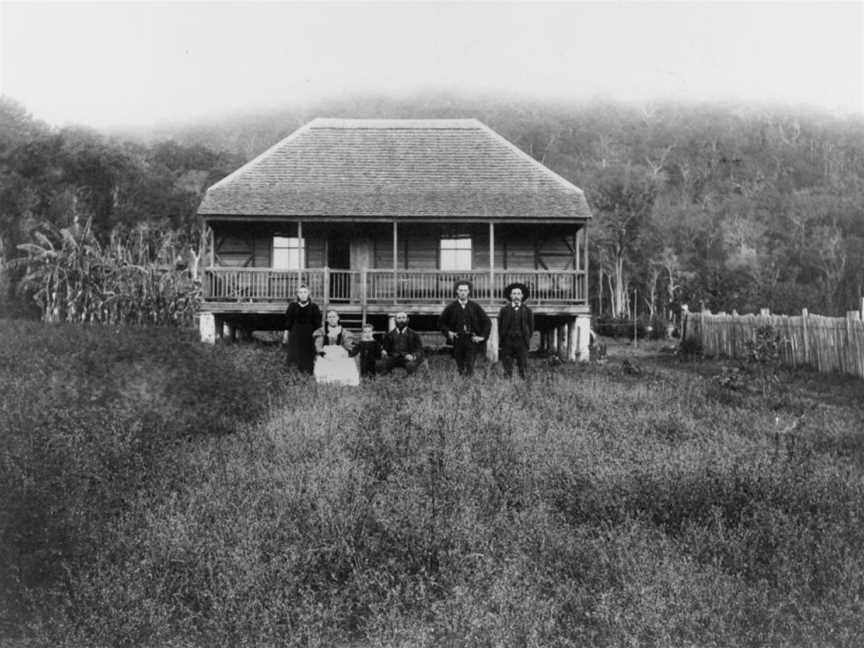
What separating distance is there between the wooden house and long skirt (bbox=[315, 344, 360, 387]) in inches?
242

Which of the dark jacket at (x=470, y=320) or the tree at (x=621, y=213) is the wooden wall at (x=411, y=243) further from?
the tree at (x=621, y=213)

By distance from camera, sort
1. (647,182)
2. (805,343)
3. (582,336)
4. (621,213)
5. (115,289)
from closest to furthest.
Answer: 1. (805,343)
2. (582,336)
3. (115,289)
4. (621,213)
5. (647,182)

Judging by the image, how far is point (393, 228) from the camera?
19797 millimetres

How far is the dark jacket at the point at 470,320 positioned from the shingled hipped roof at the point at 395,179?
660 cm

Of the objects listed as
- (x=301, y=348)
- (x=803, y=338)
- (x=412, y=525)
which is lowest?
(x=412, y=525)

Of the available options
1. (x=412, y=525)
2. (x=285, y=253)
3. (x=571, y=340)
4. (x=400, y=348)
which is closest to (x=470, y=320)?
(x=400, y=348)

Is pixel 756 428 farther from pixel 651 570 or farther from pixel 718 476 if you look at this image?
pixel 651 570

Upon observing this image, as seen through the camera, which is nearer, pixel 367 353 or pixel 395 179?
pixel 367 353

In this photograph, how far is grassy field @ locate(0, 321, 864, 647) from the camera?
11.5 ft

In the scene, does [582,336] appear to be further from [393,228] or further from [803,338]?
[393,228]

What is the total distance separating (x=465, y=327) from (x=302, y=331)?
8.69ft

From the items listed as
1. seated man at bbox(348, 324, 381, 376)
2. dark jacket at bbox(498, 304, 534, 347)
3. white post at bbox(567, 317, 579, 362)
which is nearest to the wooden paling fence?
white post at bbox(567, 317, 579, 362)

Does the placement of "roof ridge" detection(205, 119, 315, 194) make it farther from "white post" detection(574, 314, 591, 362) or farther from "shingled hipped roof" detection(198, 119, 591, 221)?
"white post" detection(574, 314, 591, 362)

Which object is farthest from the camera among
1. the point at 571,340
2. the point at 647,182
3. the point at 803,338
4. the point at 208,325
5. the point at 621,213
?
the point at 647,182
